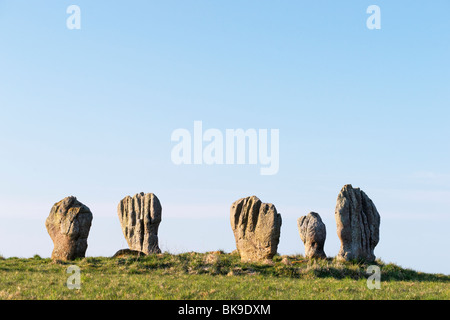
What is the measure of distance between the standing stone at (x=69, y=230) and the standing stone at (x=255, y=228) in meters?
9.16

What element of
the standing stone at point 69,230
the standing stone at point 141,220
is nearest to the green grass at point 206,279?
the standing stone at point 69,230

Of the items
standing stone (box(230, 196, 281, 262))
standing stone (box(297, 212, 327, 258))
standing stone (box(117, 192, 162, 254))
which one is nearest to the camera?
standing stone (box(230, 196, 281, 262))

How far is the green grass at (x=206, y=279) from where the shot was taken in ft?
63.5

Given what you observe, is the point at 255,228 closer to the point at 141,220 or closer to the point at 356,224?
the point at 356,224

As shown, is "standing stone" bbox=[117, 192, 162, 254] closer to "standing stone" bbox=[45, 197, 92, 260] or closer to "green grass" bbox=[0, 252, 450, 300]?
"green grass" bbox=[0, 252, 450, 300]

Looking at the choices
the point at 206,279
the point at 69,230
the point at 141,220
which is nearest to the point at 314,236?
the point at 206,279

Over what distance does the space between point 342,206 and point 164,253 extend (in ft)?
36.9

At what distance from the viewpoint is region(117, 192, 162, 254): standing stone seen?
3438cm

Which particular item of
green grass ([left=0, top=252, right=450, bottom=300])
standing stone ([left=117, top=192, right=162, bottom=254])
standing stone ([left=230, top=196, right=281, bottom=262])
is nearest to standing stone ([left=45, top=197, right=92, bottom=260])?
green grass ([left=0, top=252, right=450, bottom=300])

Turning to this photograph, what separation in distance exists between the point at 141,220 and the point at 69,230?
17.9 feet

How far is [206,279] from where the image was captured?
23734 mm

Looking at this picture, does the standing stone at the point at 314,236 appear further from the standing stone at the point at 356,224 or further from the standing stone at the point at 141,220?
the standing stone at the point at 141,220

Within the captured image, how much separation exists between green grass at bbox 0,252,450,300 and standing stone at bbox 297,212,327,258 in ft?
2.49

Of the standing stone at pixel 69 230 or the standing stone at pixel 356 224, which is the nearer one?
the standing stone at pixel 69 230
